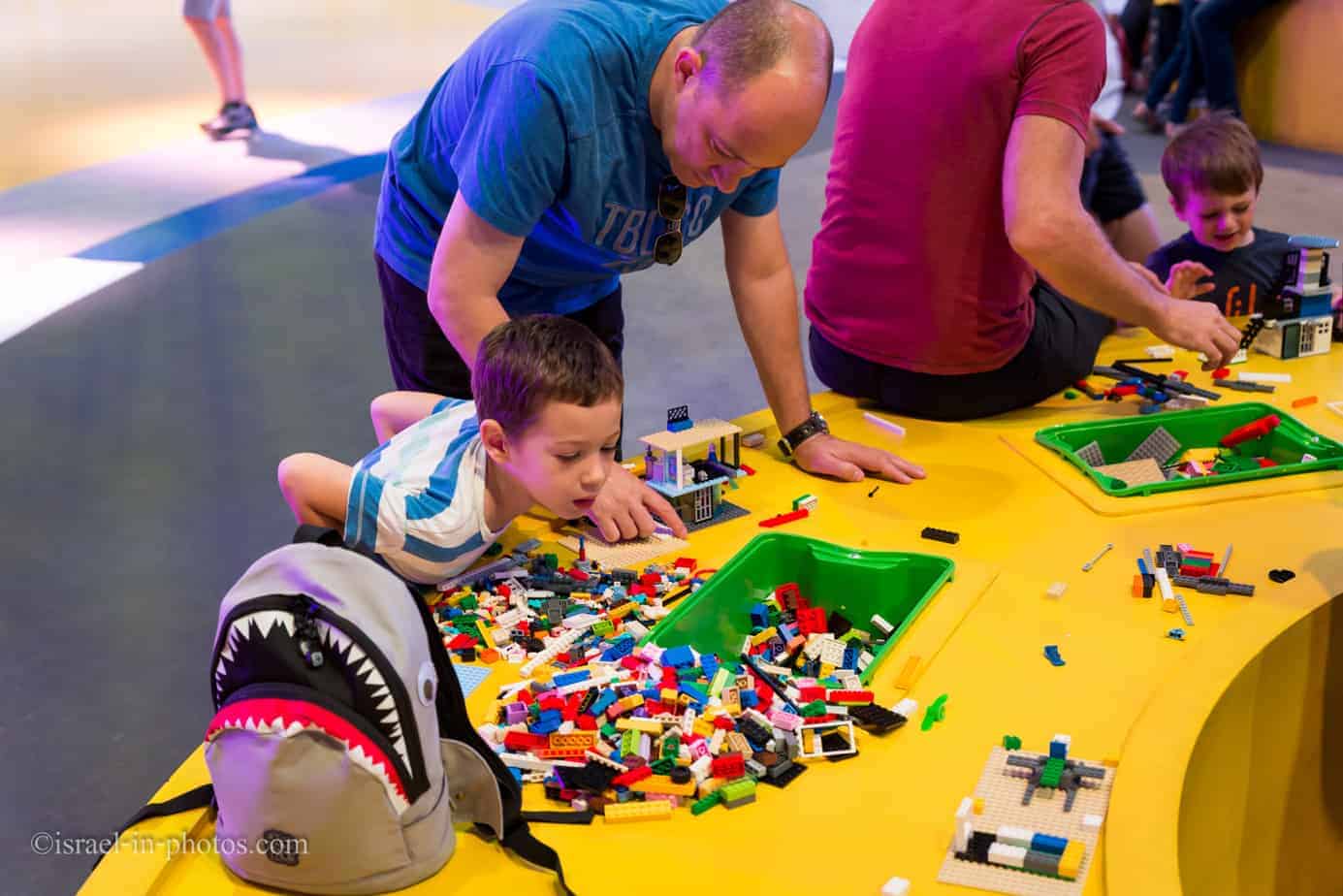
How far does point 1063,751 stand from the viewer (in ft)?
4.59

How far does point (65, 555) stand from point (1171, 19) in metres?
6.19

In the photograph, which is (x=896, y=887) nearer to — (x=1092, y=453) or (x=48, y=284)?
(x=1092, y=453)

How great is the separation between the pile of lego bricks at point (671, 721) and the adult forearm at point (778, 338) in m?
0.59

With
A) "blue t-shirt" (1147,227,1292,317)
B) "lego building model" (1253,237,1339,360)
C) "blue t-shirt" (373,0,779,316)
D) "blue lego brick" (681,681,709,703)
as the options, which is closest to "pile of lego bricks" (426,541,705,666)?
"blue lego brick" (681,681,709,703)

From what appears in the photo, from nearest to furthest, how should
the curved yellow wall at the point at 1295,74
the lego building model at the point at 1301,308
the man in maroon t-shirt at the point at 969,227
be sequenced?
1. the man in maroon t-shirt at the point at 969,227
2. the lego building model at the point at 1301,308
3. the curved yellow wall at the point at 1295,74

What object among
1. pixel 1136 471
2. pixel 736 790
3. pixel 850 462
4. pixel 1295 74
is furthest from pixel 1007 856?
pixel 1295 74

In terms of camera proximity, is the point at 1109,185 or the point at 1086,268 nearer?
the point at 1086,268

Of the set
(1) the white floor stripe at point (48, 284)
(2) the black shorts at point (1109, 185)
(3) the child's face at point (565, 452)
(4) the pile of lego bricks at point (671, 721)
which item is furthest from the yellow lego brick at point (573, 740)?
(1) the white floor stripe at point (48, 284)

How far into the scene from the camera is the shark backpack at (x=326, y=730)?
1146 millimetres

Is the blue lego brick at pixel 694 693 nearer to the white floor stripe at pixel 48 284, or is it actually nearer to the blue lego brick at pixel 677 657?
the blue lego brick at pixel 677 657

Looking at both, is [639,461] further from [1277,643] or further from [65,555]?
[65,555]

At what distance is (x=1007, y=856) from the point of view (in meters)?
1.25

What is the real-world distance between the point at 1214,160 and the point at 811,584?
1.47 m

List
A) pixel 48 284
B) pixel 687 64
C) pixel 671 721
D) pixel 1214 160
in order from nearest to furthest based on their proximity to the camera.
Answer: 1. pixel 671 721
2. pixel 687 64
3. pixel 1214 160
4. pixel 48 284
